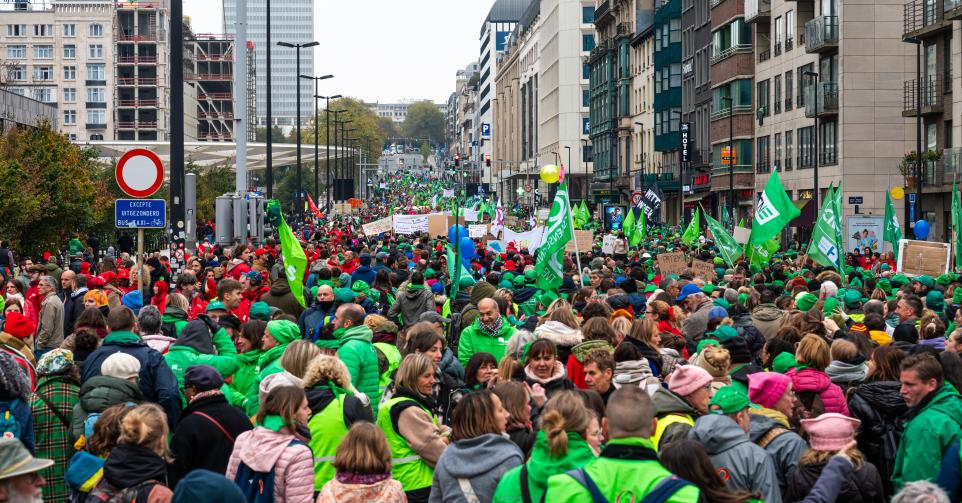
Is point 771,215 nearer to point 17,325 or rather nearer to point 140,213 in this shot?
point 140,213

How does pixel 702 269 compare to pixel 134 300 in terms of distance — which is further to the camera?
pixel 702 269

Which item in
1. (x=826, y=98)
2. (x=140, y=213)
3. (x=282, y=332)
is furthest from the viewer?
(x=826, y=98)

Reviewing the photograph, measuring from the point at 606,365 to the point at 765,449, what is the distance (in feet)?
5.30

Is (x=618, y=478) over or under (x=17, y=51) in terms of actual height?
under

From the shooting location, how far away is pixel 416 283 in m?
15.7

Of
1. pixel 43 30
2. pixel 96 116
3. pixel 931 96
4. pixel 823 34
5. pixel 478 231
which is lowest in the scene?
pixel 478 231

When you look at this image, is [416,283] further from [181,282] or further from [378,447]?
[378,447]

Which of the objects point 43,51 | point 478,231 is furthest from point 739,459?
point 43,51

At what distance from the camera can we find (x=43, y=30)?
138625 mm

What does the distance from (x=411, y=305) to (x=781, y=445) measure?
8072 mm

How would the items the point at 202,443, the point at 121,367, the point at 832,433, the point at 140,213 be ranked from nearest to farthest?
the point at 832,433 → the point at 202,443 → the point at 121,367 → the point at 140,213

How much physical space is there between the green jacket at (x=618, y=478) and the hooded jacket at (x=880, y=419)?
127 inches

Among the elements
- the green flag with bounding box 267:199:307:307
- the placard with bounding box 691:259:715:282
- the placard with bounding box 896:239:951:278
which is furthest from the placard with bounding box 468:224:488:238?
the green flag with bounding box 267:199:307:307

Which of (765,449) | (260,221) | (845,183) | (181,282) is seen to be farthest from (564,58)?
(765,449)
